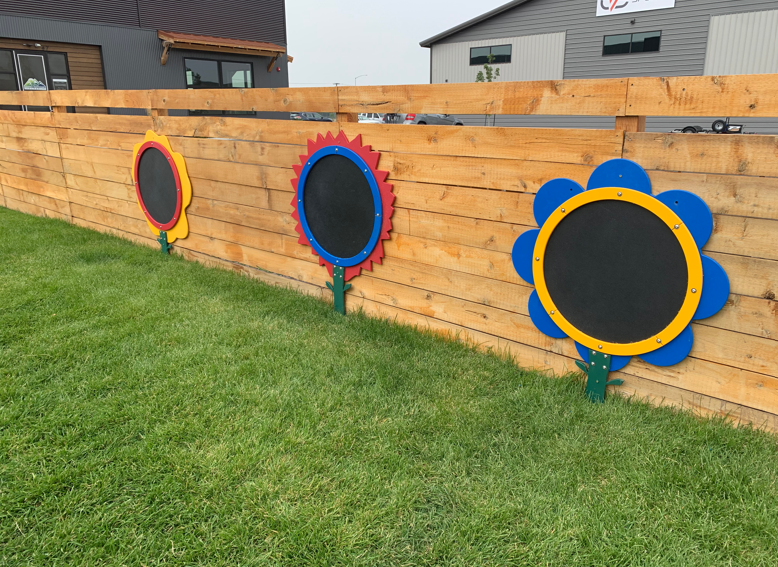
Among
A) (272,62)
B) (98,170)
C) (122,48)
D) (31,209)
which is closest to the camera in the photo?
(98,170)

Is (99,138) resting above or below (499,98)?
below

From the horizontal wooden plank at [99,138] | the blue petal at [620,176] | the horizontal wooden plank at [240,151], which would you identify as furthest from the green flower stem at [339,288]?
the horizontal wooden plank at [99,138]

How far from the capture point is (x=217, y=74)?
22.3 meters

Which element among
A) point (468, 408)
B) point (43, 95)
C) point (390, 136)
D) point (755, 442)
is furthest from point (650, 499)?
point (43, 95)

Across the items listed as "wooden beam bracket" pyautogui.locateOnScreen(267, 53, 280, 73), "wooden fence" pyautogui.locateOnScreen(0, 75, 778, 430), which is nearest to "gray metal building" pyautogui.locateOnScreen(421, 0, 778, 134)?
"wooden beam bracket" pyautogui.locateOnScreen(267, 53, 280, 73)

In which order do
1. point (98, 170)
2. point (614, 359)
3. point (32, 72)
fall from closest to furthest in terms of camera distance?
point (614, 359) < point (98, 170) < point (32, 72)

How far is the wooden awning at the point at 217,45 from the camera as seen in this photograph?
19641 mm

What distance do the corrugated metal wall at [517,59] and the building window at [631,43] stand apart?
190 centimetres

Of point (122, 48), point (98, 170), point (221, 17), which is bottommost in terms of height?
point (98, 170)

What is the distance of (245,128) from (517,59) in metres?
24.5

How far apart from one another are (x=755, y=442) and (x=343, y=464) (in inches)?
69.2

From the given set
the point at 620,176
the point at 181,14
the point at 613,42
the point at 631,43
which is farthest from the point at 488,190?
the point at 613,42

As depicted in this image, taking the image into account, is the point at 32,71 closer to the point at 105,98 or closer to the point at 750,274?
the point at 105,98

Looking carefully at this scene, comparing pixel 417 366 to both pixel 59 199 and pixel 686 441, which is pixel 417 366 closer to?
pixel 686 441
